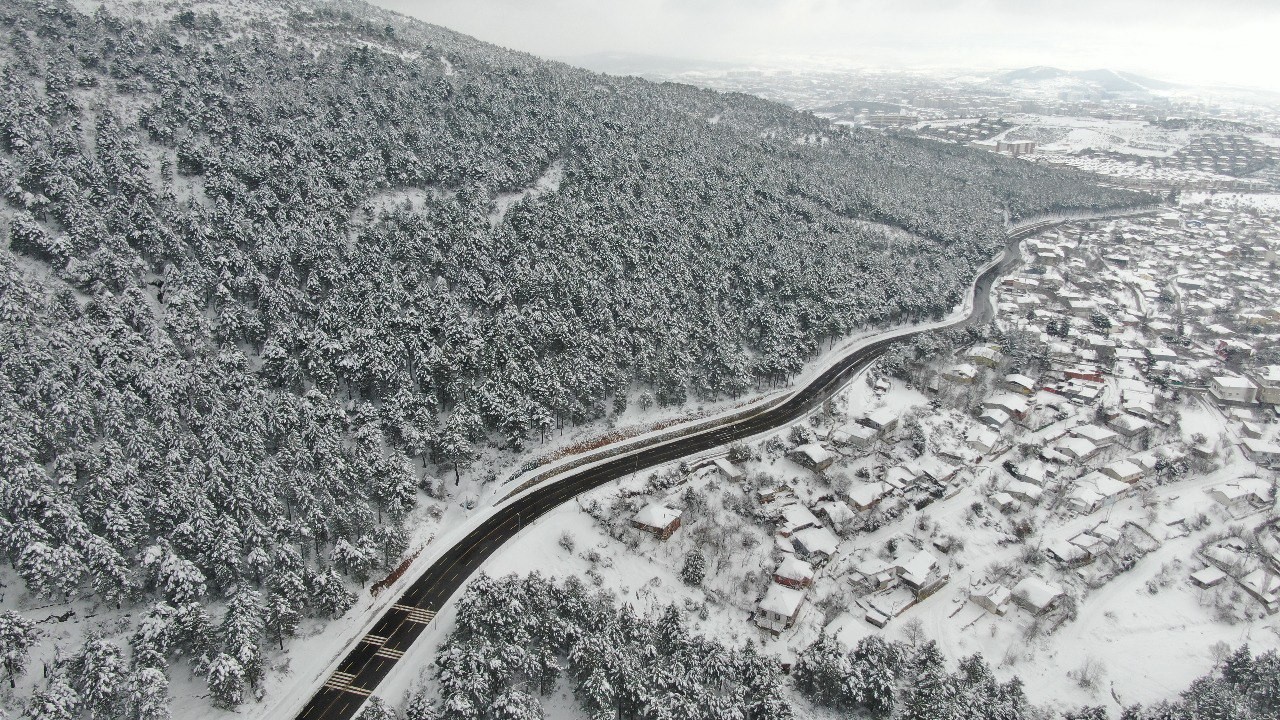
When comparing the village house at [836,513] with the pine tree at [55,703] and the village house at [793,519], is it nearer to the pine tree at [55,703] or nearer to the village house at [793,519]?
the village house at [793,519]

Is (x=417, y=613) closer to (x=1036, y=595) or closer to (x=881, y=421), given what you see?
(x=1036, y=595)

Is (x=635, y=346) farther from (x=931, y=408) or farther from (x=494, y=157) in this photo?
(x=494, y=157)

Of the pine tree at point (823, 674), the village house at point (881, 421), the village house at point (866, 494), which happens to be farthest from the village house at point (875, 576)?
the village house at point (881, 421)

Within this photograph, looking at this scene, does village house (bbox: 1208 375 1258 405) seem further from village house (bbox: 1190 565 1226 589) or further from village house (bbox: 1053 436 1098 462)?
village house (bbox: 1190 565 1226 589)

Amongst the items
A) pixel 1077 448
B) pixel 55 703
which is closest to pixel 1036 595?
pixel 1077 448

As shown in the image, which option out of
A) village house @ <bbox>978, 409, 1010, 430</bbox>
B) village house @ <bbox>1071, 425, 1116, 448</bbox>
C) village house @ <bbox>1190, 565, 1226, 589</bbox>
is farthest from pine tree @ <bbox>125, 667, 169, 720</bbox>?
village house @ <bbox>1071, 425, 1116, 448</bbox>
